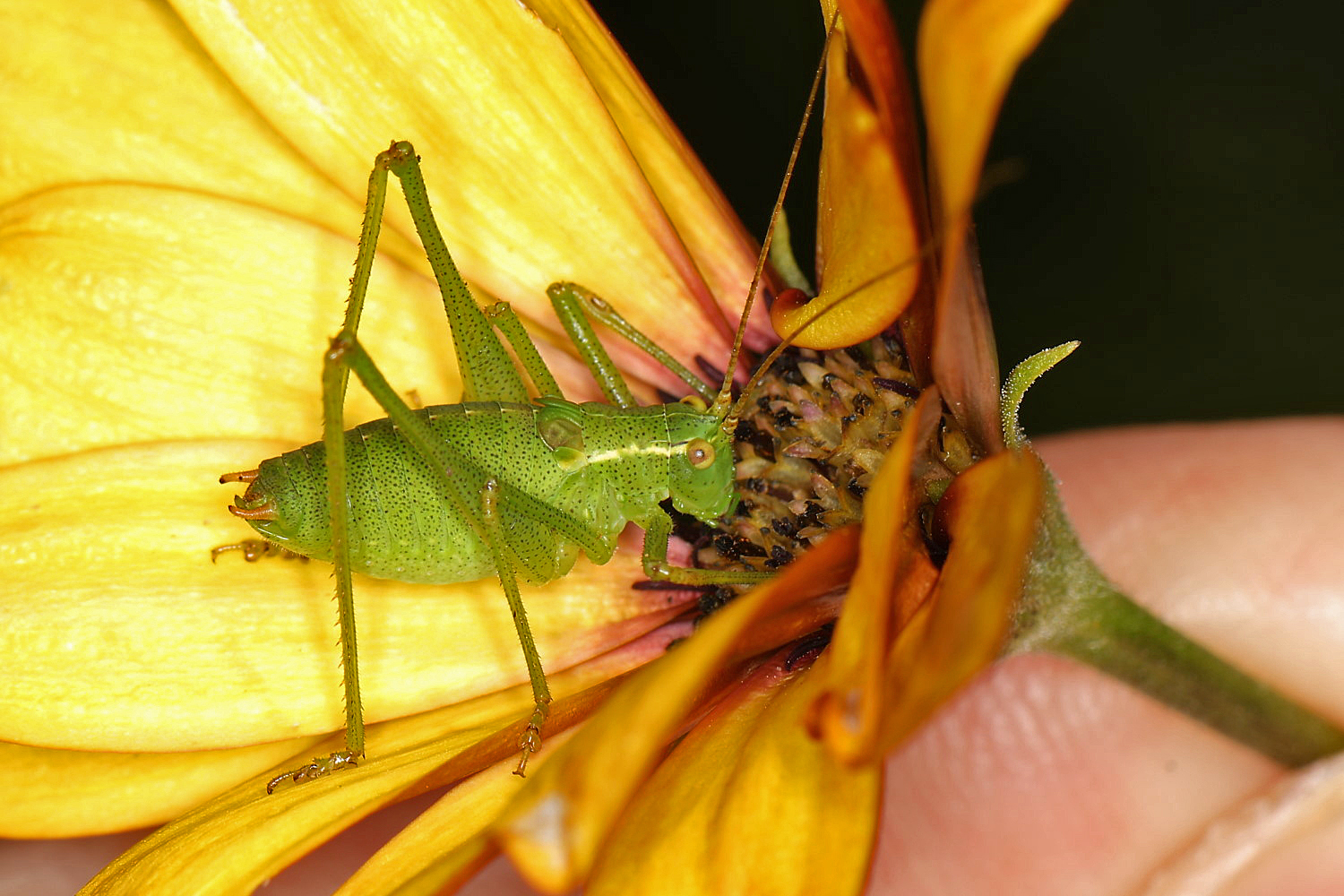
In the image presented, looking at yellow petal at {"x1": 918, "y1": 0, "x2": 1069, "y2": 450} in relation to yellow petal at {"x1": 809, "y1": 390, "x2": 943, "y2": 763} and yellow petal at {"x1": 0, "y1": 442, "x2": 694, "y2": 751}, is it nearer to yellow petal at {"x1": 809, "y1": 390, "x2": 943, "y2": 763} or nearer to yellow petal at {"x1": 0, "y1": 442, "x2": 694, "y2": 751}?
yellow petal at {"x1": 809, "y1": 390, "x2": 943, "y2": 763}

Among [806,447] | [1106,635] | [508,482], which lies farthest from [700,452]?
[1106,635]

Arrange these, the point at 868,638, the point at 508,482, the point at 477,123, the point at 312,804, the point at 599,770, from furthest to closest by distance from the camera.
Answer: the point at 508,482
the point at 477,123
the point at 312,804
the point at 868,638
the point at 599,770

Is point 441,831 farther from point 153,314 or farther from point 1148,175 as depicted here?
point 1148,175

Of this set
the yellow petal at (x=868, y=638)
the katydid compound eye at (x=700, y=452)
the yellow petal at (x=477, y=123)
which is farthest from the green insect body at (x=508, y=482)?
the yellow petal at (x=868, y=638)

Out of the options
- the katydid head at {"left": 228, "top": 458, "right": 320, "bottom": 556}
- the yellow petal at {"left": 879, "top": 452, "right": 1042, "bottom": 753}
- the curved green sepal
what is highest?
the katydid head at {"left": 228, "top": 458, "right": 320, "bottom": 556}

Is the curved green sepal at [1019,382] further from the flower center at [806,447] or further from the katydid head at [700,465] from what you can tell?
the katydid head at [700,465]

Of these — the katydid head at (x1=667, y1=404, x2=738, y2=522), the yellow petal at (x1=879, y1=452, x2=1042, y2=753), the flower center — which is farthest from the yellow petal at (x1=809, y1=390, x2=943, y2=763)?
the katydid head at (x1=667, y1=404, x2=738, y2=522)

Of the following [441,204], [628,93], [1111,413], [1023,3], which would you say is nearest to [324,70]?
[441,204]
